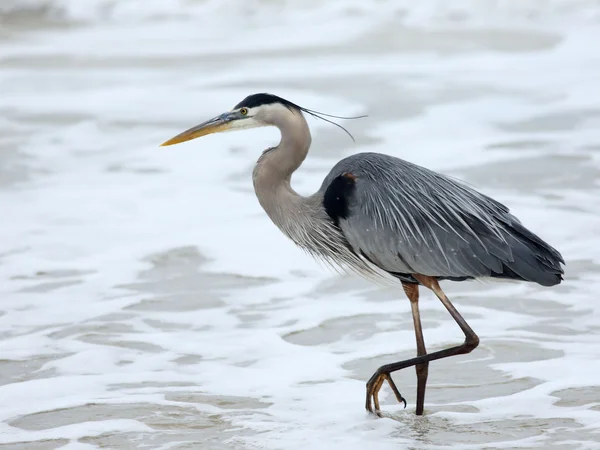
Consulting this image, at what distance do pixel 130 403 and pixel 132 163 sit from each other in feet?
16.6

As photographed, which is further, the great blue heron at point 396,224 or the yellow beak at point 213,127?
the yellow beak at point 213,127

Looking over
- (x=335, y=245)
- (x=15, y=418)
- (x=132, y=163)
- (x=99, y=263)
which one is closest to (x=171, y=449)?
(x=15, y=418)

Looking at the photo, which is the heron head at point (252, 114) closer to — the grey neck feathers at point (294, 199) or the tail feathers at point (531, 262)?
the grey neck feathers at point (294, 199)

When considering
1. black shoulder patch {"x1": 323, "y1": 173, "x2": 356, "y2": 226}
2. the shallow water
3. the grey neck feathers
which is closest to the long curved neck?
the grey neck feathers

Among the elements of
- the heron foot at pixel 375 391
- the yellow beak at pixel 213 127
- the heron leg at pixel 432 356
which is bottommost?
the heron foot at pixel 375 391

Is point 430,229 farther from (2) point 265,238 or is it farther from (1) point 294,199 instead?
(2) point 265,238

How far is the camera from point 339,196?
5156 mm

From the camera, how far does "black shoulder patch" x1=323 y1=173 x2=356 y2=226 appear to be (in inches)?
202

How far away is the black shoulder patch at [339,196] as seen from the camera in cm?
512

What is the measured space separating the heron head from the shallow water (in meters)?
1.29

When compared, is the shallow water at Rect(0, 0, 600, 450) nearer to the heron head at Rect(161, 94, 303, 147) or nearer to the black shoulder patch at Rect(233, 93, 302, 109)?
the heron head at Rect(161, 94, 303, 147)

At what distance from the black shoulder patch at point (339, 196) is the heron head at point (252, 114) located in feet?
1.36

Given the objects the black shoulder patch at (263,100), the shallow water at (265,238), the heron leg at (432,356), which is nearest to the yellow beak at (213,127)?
the black shoulder patch at (263,100)

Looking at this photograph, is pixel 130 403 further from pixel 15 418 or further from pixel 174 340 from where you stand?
pixel 174 340
